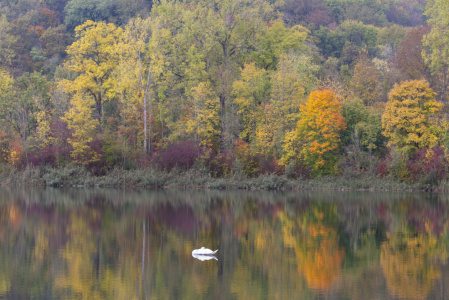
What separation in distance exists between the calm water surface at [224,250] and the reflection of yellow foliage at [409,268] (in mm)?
33

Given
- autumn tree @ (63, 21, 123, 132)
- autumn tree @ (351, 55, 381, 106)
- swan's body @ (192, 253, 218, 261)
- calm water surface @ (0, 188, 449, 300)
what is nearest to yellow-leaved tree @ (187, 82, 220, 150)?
autumn tree @ (63, 21, 123, 132)

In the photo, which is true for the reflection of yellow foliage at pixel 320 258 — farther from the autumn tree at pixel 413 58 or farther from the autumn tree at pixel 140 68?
the autumn tree at pixel 413 58

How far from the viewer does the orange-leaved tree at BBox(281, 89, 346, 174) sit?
4772 centimetres

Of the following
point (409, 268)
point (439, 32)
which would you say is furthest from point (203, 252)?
point (439, 32)

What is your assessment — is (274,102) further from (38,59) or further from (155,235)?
(38,59)

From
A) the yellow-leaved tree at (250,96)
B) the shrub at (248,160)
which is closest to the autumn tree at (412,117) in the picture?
the shrub at (248,160)

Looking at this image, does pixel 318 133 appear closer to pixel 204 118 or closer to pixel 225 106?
pixel 225 106

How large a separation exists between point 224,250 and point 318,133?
3212 cm

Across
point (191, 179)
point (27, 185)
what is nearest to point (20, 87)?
point (27, 185)

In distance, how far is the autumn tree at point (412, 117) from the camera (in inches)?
1758

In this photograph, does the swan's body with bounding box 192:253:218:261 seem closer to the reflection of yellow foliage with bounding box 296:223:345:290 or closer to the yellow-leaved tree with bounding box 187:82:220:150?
the reflection of yellow foliage with bounding box 296:223:345:290

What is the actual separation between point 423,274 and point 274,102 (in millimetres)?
37838

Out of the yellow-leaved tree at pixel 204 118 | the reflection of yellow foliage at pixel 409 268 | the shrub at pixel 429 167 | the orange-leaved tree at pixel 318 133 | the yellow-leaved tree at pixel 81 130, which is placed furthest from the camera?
the yellow-leaved tree at pixel 204 118

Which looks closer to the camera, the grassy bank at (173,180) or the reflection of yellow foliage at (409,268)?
the reflection of yellow foliage at (409,268)
